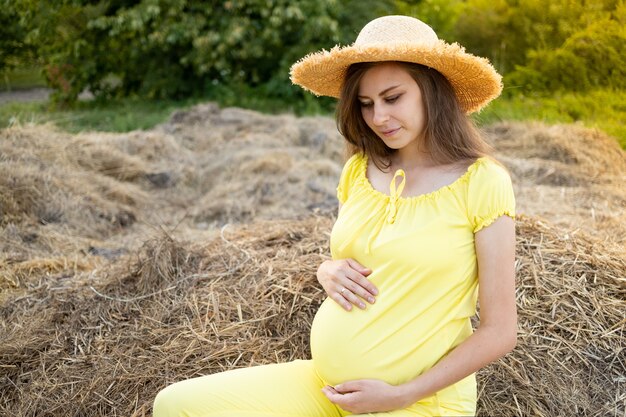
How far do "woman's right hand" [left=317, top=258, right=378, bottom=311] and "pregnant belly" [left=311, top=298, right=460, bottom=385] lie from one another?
32 mm

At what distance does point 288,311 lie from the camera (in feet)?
9.92

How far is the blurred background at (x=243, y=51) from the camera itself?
8109mm

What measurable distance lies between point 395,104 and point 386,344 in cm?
69

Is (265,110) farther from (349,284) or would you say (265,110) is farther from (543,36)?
(349,284)

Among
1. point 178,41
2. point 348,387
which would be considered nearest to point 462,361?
point 348,387

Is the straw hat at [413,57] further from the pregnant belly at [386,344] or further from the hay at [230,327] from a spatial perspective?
the hay at [230,327]

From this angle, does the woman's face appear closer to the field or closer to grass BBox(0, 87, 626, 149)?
the field

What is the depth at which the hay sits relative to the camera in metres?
2.76

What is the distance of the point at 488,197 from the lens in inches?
72.5

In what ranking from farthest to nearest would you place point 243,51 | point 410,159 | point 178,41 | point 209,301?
1. point 178,41
2. point 243,51
3. point 209,301
4. point 410,159

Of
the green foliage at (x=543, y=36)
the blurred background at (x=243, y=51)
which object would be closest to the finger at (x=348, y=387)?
the green foliage at (x=543, y=36)

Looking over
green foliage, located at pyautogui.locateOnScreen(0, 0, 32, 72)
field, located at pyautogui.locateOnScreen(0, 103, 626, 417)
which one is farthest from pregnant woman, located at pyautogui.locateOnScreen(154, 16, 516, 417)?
green foliage, located at pyautogui.locateOnScreen(0, 0, 32, 72)

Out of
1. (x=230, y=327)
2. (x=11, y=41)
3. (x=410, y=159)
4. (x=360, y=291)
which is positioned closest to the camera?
(x=360, y=291)

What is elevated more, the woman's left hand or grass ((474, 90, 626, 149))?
the woman's left hand
